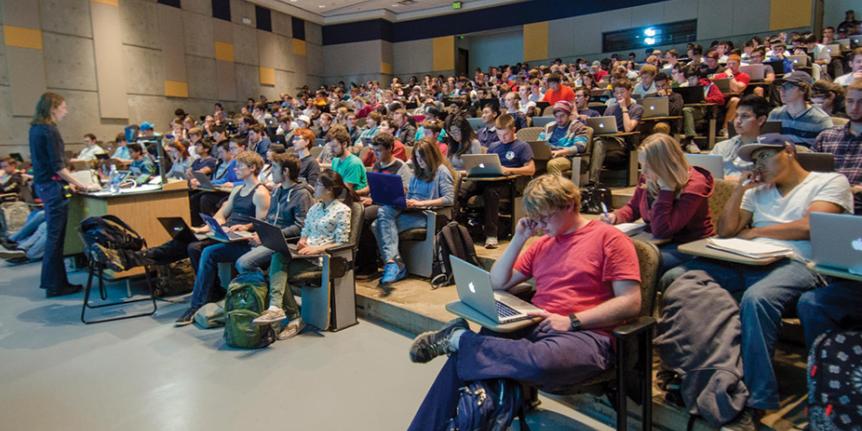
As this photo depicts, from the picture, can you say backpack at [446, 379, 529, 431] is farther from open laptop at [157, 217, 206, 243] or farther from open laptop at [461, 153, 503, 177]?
open laptop at [157, 217, 206, 243]

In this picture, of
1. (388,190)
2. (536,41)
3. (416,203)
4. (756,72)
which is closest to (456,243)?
(416,203)

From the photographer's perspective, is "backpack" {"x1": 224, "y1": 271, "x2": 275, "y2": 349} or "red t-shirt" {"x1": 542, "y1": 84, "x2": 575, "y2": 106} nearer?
"backpack" {"x1": 224, "y1": 271, "x2": 275, "y2": 349}

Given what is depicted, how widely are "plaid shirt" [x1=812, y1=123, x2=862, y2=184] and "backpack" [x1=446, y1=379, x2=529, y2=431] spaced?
2.35 metres

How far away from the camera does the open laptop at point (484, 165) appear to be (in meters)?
4.48

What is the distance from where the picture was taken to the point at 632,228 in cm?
274

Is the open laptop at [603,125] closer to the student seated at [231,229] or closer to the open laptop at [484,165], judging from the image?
the open laptop at [484,165]

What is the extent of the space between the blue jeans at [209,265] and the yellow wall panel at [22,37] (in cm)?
920

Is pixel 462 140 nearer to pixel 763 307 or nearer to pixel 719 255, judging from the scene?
pixel 719 255

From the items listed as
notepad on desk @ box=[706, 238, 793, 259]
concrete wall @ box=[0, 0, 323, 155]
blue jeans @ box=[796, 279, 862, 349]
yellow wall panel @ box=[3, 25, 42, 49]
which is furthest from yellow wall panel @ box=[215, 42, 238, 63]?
blue jeans @ box=[796, 279, 862, 349]

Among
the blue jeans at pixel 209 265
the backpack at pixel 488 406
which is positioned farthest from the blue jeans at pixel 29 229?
Answer: the backpack at pixel 488 406

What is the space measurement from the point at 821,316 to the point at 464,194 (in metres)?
2.98

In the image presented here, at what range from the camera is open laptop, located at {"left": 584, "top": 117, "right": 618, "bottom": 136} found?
5.53 meters

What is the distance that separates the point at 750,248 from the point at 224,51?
14.9 metres

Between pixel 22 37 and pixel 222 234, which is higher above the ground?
pixel 22 37
